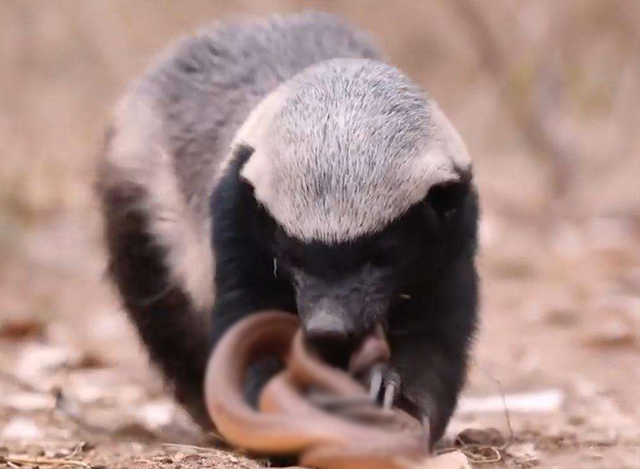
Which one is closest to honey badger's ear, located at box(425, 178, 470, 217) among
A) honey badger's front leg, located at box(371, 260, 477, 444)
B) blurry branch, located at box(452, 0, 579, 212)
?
honey badger's front leg, located at box(371, 260, 477, 444)

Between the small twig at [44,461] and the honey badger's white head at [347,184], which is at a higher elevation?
the honey badger's white head at [347,184]

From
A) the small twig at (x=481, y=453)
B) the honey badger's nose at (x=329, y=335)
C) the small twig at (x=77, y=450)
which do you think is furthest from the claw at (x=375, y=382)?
the small twig at (x=77, y=450)

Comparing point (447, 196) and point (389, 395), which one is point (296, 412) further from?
point (447, 196)

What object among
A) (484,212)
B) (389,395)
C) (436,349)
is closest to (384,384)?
(389,395)

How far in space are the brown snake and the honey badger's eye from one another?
0.59 meters

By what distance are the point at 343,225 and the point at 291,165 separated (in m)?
0.28

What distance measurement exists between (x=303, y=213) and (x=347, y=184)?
149 millimetres

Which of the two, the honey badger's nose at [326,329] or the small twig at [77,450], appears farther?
the small twig at [77,450]

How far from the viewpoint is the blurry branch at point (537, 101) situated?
10.8m

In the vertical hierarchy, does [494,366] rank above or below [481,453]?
above

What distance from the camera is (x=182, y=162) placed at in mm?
5379

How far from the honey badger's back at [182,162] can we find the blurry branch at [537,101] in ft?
17.6

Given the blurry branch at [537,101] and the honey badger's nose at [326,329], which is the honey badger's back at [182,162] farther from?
the blurry branch at [537,101]

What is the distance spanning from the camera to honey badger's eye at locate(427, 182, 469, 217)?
3.85m
